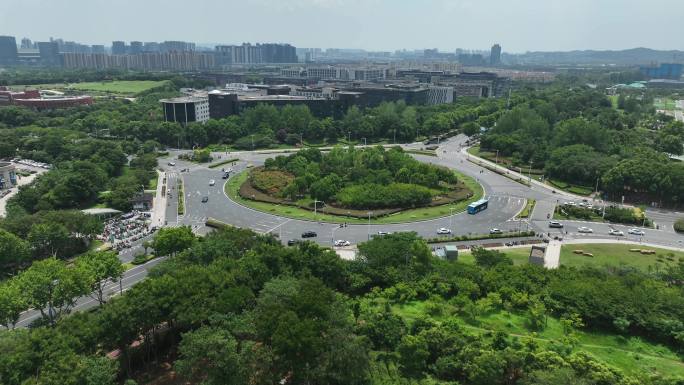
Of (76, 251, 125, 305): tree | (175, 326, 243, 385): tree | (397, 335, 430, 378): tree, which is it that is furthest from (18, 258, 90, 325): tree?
(397, 335, 430, 378): tree

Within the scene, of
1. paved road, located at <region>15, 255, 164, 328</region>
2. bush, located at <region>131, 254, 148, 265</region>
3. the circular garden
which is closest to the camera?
paved road, located at <region>15, 255, 164, 328</region>

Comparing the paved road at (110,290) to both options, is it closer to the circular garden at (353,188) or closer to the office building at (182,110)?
the circular garden at (353,188)

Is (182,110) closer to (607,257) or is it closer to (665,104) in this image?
(607,257)

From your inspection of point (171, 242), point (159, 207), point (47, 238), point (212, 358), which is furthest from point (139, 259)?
point (212, 358)

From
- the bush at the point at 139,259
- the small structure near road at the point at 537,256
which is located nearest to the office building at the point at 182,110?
the bush at the point at 139,259

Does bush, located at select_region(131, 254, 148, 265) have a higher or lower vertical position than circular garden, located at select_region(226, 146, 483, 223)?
Answer: lower

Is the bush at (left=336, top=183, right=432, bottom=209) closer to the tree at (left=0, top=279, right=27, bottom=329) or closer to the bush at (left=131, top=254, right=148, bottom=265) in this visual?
the bush at (left=131, top=254, right=148, bottom=265)
